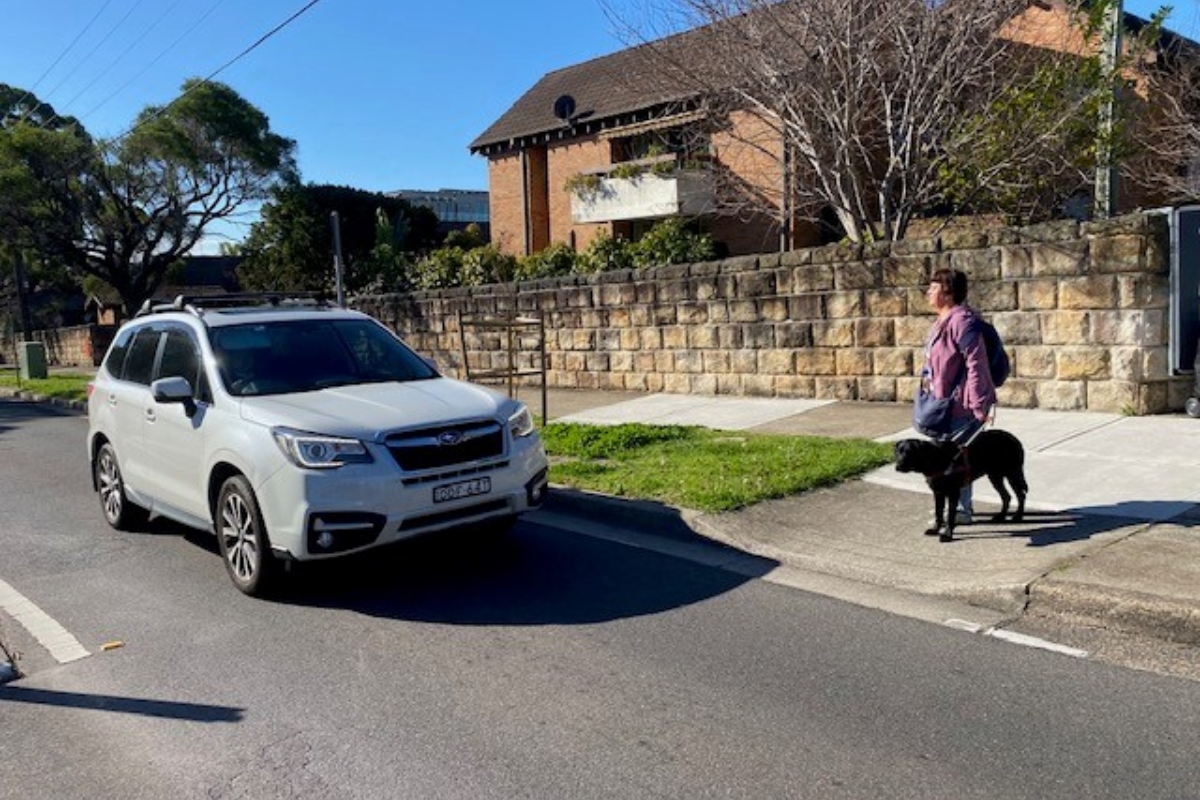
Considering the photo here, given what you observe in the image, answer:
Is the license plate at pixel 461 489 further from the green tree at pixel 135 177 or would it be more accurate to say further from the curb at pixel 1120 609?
the green tree at pixel 135 177

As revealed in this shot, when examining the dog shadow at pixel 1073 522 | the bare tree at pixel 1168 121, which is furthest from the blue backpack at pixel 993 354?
the bare tree at pixel 1168 121

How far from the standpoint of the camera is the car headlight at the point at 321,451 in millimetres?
5453

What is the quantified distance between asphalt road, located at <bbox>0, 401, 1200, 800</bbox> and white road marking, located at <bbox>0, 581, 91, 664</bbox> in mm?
64

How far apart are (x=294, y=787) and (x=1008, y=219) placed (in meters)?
11.7

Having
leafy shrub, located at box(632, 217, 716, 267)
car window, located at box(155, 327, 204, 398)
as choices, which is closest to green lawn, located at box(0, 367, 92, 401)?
leafy shrub, located at box(632, 217, 716, 267)

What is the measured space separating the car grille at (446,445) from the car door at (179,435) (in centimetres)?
152

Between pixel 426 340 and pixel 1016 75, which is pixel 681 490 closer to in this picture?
pixel 1016 75

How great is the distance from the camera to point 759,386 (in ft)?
40.6

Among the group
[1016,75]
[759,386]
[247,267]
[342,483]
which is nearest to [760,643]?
[342,483]

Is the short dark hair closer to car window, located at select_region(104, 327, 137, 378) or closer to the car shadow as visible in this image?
the car shadow

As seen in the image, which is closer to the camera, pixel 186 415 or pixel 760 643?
pixel 760 643

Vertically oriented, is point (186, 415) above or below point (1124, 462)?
above

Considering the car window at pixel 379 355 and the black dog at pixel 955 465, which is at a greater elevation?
the car window at pixel 379 355

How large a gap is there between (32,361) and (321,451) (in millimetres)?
25854
